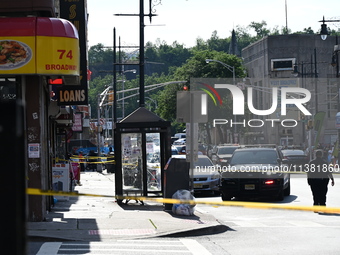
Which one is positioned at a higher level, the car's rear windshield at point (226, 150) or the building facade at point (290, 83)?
the building facade at point (290, 83)

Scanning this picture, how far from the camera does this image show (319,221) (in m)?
17.4

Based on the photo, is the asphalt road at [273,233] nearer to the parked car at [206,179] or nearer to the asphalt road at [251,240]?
the asphalt road at [251,240]

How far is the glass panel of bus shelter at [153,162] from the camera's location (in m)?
21.0

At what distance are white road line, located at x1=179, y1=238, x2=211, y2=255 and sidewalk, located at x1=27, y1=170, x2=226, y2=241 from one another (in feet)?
2.19

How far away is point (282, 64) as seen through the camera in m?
90.3

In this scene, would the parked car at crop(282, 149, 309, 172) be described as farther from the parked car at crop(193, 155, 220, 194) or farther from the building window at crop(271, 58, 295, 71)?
the building window at crop(271, 58, 295, 71)

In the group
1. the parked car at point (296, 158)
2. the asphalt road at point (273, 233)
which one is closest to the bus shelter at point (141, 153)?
the asphalt road at point (273, 233)

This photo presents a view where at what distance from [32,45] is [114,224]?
13.4 ft

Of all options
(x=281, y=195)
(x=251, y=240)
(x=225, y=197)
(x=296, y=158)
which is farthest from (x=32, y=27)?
(x=296, y=158)

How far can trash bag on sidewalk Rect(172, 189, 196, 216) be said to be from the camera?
57.2ft

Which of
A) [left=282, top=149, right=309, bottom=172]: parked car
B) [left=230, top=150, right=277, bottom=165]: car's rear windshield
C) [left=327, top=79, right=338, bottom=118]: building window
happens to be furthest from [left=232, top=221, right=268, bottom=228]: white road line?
[left=327, top=79, right=338, bottom=118]: building window

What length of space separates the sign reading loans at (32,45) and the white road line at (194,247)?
410 cm

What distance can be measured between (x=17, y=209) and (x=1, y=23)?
11665 mm

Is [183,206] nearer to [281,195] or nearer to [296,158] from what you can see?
[281,195]
